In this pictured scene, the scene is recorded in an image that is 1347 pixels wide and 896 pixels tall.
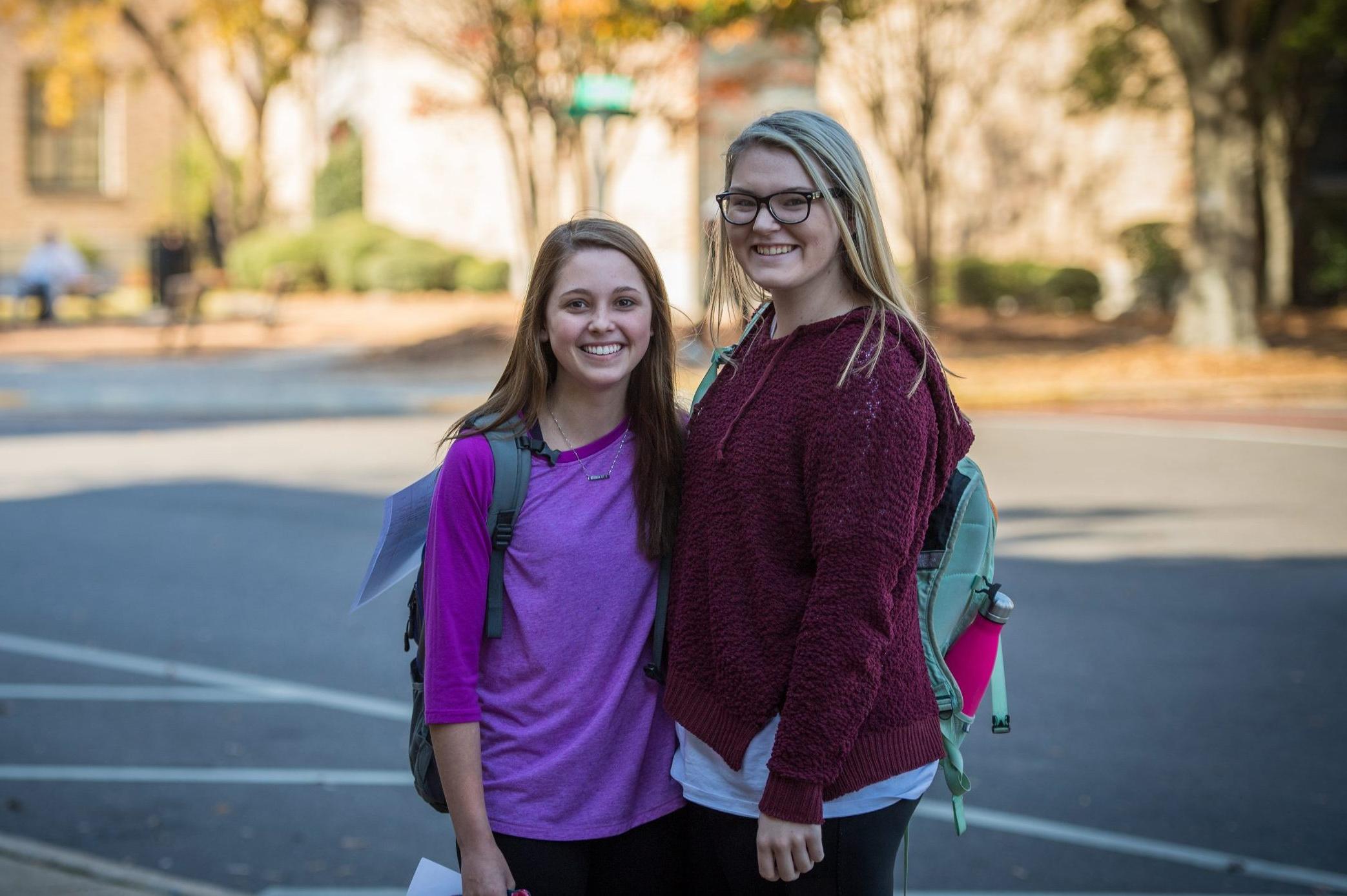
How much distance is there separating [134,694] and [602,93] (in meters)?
10.6

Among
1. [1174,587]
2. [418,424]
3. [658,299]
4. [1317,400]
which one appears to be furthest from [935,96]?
[658,299]

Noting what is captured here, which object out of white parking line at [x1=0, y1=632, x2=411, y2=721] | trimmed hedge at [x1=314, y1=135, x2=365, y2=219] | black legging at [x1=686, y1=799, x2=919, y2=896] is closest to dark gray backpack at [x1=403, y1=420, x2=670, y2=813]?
black legging at [x1=686, y1=799, x2=919, y2=896]

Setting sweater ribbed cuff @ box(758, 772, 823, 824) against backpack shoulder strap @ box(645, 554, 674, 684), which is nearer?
sweater ribbed cuff @ box(758, 772, 823, 824)

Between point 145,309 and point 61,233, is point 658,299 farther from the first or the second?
point 61,233

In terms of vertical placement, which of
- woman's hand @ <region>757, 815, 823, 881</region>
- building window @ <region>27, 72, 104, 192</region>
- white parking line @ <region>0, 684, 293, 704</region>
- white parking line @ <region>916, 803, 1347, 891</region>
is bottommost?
white parking line @ <region>916, 803, 1347, 891</region>

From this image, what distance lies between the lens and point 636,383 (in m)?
2.68

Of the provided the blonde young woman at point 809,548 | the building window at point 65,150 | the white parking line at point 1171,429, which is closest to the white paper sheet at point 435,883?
the blonde young woman at point 809,548

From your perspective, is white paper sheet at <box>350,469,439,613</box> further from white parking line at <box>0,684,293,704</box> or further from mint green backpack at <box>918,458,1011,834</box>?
white parking line at <box>0,684,293,704</box>

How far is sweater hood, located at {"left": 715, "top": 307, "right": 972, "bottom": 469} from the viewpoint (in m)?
2.24

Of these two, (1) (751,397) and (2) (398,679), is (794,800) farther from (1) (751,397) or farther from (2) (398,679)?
(2) (398,679)

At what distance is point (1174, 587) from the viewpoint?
26.6ft

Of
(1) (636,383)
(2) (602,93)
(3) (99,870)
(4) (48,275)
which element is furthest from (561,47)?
(1) (636,383)

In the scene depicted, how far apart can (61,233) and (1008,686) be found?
41349 mm

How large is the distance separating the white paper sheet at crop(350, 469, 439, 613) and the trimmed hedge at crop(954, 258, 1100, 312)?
88.6ft
